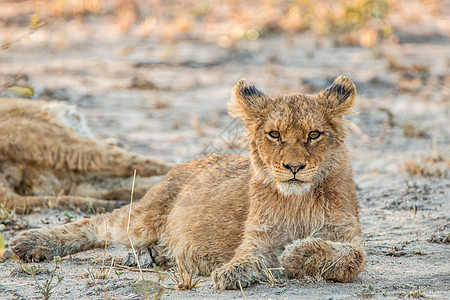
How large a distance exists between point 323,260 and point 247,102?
1.26m

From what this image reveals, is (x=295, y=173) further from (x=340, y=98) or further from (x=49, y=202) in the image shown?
(x=49, y=202)

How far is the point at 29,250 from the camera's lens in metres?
5.07

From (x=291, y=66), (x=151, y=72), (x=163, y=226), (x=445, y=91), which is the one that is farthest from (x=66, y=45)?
(x=163, y=226)

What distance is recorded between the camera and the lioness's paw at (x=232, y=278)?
390 cm

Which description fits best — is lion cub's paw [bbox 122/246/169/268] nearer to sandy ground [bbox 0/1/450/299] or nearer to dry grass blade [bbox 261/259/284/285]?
sandy ground [bbox 0/1/450/299]

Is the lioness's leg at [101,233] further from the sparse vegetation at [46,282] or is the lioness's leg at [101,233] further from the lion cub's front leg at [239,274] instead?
the lion cub's front leg at [239,274]

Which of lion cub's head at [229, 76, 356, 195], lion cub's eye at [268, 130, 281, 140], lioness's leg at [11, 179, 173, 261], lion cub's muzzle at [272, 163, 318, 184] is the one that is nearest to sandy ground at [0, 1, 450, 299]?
lioness's leg at [11, 179, 173, 261]

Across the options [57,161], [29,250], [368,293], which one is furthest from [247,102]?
[57,161]

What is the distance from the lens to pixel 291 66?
12.7 m

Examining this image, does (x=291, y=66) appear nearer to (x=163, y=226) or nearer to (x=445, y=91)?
(x=445, y=91)

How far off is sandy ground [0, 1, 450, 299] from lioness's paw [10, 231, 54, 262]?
0.09 metres

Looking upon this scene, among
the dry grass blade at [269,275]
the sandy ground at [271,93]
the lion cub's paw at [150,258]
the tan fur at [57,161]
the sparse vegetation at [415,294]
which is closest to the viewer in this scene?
the sparse vegetation at [415,294]

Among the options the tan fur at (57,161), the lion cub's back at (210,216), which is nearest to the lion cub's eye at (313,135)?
the lion cub's back at (210,216)

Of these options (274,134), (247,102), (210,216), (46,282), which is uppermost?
(247,102)
